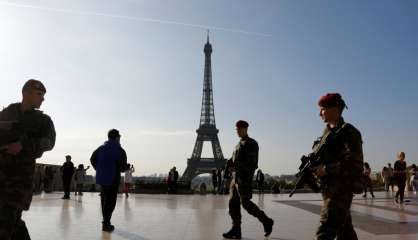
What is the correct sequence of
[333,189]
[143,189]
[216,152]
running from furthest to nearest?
[216,152] → [143,189] → [333,189]

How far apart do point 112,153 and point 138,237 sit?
5.84ft

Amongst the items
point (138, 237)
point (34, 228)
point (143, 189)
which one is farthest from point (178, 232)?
point (143, 189)

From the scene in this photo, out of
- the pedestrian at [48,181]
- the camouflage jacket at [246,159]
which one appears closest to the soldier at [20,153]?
the camouflage jacket at [246,159]

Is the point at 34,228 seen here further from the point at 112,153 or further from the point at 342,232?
the point at 342,232

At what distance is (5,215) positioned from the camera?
3.30m

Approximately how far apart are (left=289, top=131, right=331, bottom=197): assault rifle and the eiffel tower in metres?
62.7

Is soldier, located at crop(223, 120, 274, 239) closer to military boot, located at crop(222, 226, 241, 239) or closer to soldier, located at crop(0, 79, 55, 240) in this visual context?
military boot, located at crop(222, 226, 241, 239)

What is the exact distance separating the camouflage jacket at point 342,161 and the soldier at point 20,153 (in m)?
2.40

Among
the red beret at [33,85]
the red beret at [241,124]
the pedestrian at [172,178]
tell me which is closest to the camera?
the red beret at [33,85]

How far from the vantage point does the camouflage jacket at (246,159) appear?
6555 millimetres

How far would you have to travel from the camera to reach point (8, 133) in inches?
132

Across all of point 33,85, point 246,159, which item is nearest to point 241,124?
point 246,159

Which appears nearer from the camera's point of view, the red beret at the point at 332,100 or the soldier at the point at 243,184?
the red beret at the point at 332,100

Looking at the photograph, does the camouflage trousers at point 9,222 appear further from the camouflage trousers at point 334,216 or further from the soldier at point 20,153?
the camouflage trousers at point 334,216
